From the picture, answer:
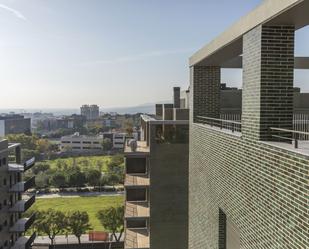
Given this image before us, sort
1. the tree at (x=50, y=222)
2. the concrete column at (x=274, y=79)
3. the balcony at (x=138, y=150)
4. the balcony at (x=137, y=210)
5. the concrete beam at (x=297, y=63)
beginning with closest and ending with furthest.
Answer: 1. the concrete column at (x=274, y=79)
2. the concrete beam at (x=297, y=63)
3. the balcony at (x=137, y=210)
4. the balcony at (x=138, y=150)
5. the tree at (x=50, y=222)

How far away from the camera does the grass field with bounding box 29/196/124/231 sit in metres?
55.3

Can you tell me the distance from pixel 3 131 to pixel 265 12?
206373mm

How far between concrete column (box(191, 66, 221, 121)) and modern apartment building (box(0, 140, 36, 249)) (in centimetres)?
1965

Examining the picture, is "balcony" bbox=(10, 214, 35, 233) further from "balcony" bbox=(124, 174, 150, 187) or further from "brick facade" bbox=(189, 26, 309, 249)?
"brick facade" bbox=(189, 26, 309, 249)

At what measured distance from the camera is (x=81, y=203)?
59.6 m

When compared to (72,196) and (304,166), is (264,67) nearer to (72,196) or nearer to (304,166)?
(304,166)

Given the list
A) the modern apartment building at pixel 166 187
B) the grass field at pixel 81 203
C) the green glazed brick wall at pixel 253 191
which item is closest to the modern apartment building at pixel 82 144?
the grass field at pixel 81 203

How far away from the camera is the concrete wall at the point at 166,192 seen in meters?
20.0

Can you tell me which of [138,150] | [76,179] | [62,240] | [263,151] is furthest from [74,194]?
[263,151]

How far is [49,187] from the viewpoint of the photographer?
73.1 metres

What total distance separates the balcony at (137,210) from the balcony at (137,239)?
159 cm

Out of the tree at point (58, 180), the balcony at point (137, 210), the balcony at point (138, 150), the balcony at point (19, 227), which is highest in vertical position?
the balcony at point (138, 150)

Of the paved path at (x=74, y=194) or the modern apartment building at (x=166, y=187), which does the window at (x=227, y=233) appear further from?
the paved path at (x=74, y=194)

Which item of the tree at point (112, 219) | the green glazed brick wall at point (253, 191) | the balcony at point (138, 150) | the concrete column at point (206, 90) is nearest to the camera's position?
the green glazed brick wall at point (253, 191)
